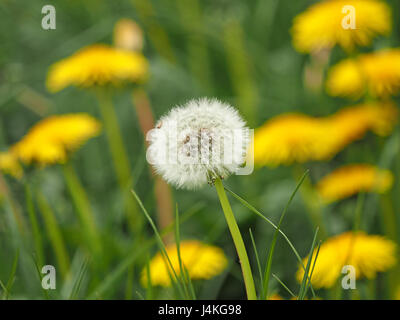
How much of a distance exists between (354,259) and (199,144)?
1.40 feet

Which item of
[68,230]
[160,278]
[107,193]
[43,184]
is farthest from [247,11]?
[160,278]

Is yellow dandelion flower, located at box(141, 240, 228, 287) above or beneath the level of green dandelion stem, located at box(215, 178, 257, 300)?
above

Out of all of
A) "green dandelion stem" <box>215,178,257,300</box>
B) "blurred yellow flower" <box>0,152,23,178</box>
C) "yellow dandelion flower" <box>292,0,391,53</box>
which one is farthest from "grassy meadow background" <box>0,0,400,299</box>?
"green dandelion stem" <box>215,178,257,300</box>

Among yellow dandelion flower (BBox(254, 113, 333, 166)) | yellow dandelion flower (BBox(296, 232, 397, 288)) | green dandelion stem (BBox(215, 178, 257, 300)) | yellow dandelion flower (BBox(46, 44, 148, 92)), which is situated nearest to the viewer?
green dandelion stem (BBox(215, 178, 257, 300))

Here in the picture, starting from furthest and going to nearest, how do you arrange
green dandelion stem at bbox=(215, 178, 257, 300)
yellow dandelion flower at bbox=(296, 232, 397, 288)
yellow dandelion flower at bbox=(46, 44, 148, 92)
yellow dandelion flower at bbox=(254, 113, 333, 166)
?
yellow dandelion flower at bbox=(46, 44, 148, 92) → yellow dandelion flower at bbox=(254, 113, 333, 166) → yellow dandelion flower at bbox=(296, 232, 397, 288) → green dandelion stem at bbox=(215, 178, 257, 300)

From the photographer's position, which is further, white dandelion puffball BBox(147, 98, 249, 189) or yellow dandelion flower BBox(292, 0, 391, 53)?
yellow dandelion flower BBox(292, 0, 391, 53)

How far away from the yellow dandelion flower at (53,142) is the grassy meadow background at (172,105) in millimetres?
37

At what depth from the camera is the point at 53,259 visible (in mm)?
1160

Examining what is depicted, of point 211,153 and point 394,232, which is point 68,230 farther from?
point 211,153

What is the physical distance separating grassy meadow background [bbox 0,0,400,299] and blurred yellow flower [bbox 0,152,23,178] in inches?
1.2

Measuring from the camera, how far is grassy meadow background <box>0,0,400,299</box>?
1.05 metres

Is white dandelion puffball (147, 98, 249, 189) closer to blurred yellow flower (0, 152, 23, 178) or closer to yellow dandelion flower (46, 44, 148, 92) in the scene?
blurred yellow flower (0, 152, 23, 178)

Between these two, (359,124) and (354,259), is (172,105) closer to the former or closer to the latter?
(359,124)
